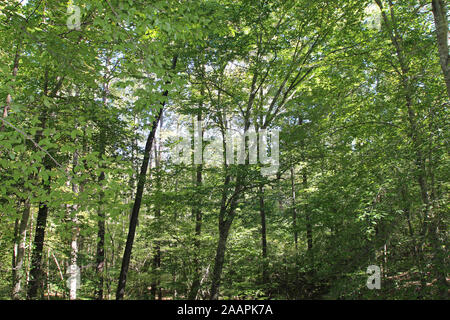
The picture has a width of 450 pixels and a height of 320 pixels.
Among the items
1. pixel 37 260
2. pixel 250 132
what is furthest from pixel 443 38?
pixel 37 260

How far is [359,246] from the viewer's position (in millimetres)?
4062

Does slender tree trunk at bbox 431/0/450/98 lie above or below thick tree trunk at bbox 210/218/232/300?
above

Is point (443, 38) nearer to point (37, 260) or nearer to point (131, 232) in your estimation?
point (131, 232)

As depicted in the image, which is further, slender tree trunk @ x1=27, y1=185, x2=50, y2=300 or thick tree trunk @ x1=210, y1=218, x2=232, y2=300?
slender tree trunk @ x1=27, y1=185, x2=50, y2=300

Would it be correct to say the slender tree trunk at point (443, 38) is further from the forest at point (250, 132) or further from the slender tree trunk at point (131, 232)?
the slender tree trunk at point (131, 232)

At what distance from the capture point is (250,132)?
715 centimetres

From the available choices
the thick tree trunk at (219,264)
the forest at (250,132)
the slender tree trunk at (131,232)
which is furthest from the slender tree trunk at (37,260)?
the thick tree trunk at (219,264)

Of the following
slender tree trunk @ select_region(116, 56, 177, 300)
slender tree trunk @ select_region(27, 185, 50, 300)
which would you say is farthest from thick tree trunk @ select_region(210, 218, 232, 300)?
slender tree trunk @ select_region(27, 185, 50, 300)

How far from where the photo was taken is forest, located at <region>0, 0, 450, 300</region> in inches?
121

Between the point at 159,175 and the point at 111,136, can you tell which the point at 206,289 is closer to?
the point at 159,175

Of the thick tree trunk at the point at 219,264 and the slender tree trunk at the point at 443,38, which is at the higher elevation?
the slender tree trunk at the point at 443,38

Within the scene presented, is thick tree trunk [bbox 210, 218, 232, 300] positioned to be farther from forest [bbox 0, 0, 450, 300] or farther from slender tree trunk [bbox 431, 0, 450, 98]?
slender tree trunk [bbox 431, 0, 450, 98]

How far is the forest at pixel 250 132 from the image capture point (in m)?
3.07
